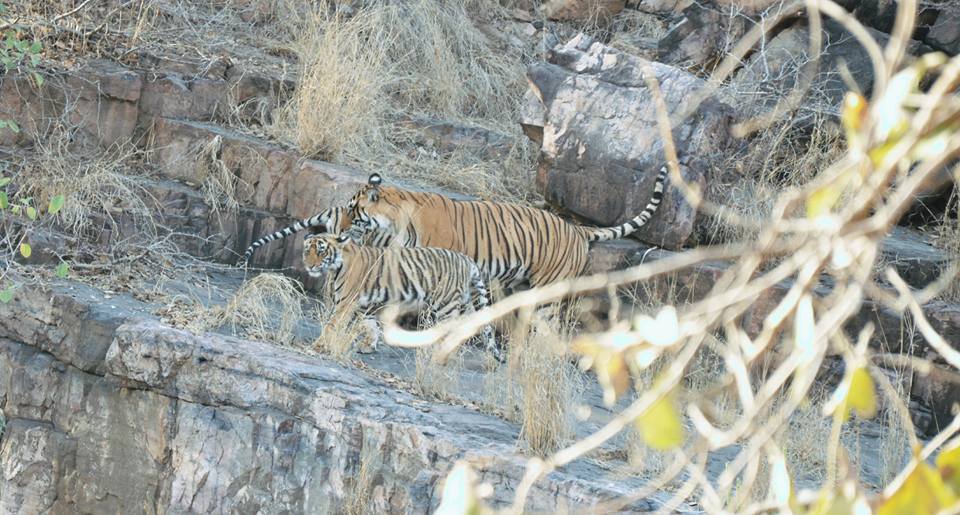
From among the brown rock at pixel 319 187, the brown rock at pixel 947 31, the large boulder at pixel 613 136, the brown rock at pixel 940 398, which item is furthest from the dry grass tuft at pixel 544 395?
the brown rock at pixel 947 31

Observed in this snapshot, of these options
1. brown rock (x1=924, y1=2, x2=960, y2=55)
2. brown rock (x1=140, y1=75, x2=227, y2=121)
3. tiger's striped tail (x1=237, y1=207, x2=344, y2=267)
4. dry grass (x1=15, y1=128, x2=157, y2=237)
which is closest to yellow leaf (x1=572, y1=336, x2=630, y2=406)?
tiger's striped tail (x1=237, y1=207, x2=344, y2=267)

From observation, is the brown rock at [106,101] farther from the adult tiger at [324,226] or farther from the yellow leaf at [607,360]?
the yellow leaf at [607,360]

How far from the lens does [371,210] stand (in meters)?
8.38

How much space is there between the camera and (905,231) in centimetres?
902

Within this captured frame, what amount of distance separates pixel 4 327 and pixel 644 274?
6.35 metres

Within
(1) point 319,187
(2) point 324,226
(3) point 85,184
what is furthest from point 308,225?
(3) point 85,184

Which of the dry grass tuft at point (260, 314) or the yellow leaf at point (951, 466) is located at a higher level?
the yellow leaf at point (951, 466)

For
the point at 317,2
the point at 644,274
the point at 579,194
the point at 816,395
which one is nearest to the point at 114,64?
the point at 317,2

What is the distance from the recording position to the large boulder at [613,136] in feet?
27.8

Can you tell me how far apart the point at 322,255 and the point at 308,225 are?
1.10 m

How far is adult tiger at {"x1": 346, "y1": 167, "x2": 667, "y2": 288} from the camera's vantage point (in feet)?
27.6

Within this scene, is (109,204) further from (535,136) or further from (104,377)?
(535,136)

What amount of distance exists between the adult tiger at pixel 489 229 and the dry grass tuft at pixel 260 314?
95 cm

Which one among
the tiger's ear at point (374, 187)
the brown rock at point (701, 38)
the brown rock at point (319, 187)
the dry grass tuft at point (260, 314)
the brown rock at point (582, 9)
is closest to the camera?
the dry grass tuft at point (260, 314)
